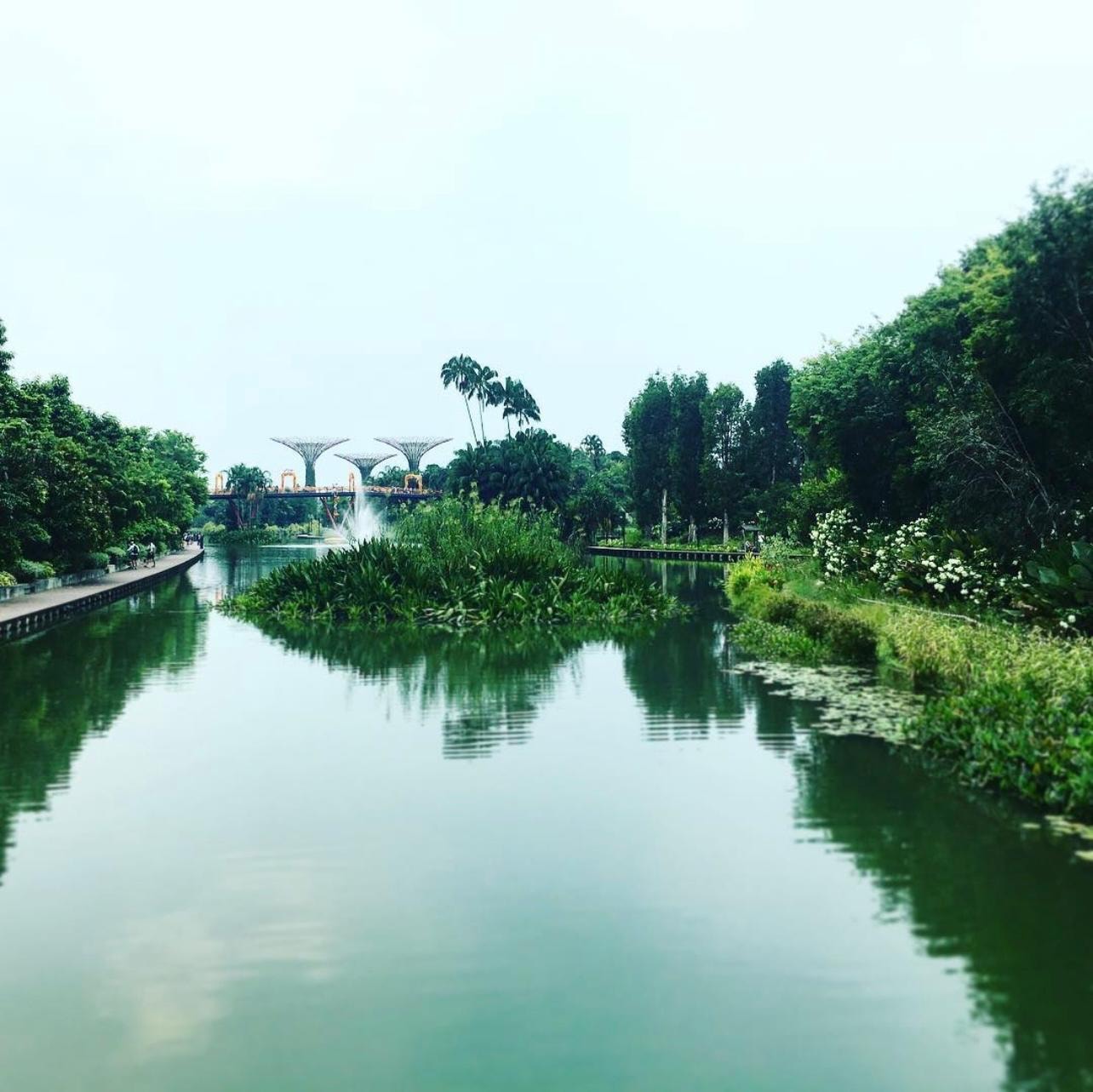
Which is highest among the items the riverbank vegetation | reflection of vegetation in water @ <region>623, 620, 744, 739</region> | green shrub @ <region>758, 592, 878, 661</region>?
the riverbank vegetation

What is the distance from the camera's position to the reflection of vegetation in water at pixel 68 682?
12297 mm

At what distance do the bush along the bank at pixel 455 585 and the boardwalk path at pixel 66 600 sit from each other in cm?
461

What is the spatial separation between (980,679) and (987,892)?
6973 millimetres

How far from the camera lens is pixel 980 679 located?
1482cm

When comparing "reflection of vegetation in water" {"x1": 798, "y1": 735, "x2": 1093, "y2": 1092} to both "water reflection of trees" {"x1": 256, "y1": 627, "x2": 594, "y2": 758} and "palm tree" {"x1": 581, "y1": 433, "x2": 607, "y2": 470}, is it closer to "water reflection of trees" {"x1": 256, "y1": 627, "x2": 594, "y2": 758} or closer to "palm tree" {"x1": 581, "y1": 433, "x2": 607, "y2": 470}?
"water reflection of trees" {"x1": 256, "y1": 627, "x2": 594, "y2": 758}

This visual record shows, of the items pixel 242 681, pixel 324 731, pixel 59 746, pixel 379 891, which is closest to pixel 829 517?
pixel 242 681

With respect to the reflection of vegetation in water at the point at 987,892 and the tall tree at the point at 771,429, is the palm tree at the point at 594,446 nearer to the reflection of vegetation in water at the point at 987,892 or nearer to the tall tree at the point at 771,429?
the tall tree at the point at 771,429

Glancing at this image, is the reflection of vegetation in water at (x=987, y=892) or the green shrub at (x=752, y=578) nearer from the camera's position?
the reflection of vegetation in water at (x=987, y=892)

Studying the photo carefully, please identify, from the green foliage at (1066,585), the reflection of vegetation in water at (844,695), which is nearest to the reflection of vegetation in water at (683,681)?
the reflection of vegetation in water at (844,695)

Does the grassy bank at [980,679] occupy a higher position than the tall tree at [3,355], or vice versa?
the tall tree at [3,355]

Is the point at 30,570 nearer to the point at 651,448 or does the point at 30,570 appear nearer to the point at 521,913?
the point at 521,913

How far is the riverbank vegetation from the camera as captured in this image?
31.9 meters

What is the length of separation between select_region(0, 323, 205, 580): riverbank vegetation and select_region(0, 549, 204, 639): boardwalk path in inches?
48.4

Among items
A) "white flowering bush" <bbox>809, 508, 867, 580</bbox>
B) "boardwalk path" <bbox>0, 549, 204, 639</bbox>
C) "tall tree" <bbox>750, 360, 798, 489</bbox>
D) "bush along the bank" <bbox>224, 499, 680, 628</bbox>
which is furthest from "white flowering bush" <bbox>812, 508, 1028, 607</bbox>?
"tall tree" <bbox>750, 360, 798, 489</bbox>
